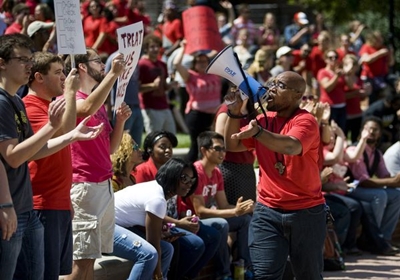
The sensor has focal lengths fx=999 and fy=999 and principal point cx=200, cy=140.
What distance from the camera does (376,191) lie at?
1128cm

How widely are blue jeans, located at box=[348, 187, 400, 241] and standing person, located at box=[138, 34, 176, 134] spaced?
2.65 metres

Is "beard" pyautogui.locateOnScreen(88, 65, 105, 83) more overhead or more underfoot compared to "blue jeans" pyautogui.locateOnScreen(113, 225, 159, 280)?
more overhead

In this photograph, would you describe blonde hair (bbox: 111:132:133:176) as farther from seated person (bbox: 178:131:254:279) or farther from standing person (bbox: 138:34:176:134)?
standing person (bbox: 138:34:176:134)

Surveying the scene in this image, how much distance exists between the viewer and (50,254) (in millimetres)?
6141

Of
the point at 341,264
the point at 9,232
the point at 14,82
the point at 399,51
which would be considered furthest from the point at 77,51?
the point at 399,51

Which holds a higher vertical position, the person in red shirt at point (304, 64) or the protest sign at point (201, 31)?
the protest sign at point (201, 31)

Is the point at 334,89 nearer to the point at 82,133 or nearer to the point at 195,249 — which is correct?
the point at 195,249

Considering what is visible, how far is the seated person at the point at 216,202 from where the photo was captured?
907 cm

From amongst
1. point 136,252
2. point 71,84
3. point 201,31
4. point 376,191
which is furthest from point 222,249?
point 201,31

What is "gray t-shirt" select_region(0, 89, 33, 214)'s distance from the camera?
5438 mm

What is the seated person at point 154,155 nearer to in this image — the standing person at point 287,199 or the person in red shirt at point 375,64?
the standing person at point 287,199

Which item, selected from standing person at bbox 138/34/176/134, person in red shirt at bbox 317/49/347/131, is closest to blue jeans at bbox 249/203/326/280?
standing person at bbox 138/34/176/134

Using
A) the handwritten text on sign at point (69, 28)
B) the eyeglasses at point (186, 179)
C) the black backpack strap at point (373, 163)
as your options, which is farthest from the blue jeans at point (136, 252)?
the black backpack strap at point (373, 163)

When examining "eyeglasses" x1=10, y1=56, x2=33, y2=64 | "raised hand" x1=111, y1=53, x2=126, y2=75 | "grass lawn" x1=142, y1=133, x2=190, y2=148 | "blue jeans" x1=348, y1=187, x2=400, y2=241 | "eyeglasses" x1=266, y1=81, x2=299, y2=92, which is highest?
"eyeglasses" x1=10, y1=56, x2=33, y2=64
